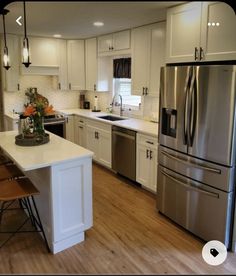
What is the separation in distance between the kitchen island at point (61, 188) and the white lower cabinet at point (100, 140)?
5.85 feet

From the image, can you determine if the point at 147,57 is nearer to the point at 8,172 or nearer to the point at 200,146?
the point at 200,146

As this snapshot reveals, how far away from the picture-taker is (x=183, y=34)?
2766mm

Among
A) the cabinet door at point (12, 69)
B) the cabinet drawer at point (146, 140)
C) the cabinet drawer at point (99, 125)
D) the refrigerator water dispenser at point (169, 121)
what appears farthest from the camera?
the cabinet door at point (12, 69)

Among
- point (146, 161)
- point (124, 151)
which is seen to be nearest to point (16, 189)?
point (146, 161)

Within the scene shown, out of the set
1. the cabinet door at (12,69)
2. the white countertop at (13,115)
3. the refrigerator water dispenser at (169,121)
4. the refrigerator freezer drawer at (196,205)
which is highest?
the cabinet door at (12,69)

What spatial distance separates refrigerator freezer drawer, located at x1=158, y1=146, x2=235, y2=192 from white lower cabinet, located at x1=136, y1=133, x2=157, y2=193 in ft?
1.75

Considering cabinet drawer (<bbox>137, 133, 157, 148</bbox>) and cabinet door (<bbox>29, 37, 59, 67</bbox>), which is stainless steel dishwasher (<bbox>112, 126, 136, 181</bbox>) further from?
cabinet door (<bbox>29, 37, 59, 67</bbox>)

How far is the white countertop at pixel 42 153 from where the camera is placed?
2195 millimetres

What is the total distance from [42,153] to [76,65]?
3.30 m

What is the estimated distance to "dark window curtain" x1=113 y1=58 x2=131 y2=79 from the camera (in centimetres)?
458

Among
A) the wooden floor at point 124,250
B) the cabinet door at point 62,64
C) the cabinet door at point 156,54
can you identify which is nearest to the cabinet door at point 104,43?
the cabinet door at point 62,64

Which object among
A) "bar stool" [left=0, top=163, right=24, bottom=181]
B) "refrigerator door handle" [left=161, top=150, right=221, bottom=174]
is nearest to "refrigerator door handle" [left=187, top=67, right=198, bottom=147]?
"refrigerator door handle" [left=161, top=150, right=221, bottom=174]

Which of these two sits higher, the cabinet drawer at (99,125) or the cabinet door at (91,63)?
the cabinet door at (91,63)

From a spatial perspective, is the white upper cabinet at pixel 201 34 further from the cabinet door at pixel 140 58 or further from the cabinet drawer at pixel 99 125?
the cabinet drawer at pixel 99 125
